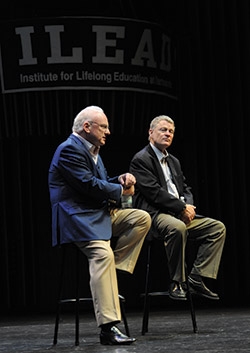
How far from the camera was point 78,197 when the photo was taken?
13.9ft

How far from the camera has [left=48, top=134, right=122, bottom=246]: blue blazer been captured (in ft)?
13.6

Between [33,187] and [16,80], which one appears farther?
[33,187]

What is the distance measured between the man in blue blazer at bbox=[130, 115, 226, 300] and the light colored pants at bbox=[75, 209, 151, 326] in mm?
306

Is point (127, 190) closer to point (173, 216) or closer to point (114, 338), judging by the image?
point (173, 216)

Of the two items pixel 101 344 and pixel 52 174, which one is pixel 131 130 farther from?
pixel 101 344

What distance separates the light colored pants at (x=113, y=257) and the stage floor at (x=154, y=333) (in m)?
0.20

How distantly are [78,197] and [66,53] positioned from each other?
2210 mm

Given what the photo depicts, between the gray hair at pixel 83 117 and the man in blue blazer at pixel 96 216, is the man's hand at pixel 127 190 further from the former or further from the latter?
the gray hair at pixel 83 117

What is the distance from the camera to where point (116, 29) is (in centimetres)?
626

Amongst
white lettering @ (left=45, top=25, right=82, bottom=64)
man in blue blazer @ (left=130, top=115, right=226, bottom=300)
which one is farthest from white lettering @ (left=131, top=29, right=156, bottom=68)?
man in blue blazer @ (left=130, top=115, right=226, bottom=300)

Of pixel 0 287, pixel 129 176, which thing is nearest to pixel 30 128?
pixel 0 287

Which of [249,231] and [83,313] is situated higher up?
[249,231]

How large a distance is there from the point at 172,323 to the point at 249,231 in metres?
1.92

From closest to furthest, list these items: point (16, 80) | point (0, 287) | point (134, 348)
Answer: point (134, 348) → point (16, 80) → point (0, 287)
